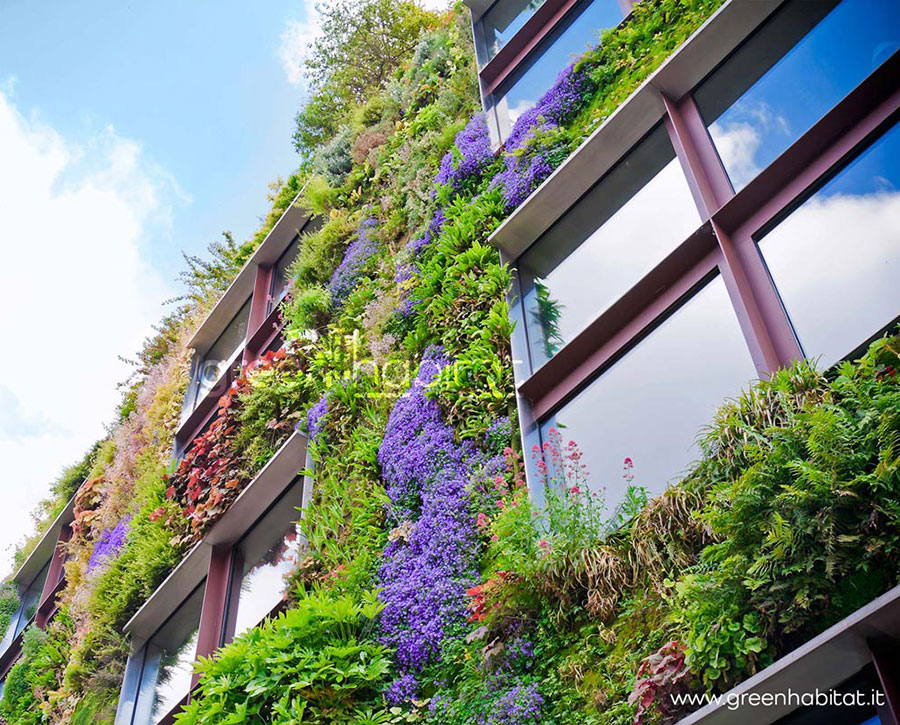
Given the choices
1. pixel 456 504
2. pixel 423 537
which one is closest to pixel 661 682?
pixel 456 504

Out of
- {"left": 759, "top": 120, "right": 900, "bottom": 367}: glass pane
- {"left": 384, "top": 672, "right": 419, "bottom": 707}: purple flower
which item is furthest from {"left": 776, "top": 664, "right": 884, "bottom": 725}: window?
{"left": 384, "top": 672, "right": 419, "bottom": 707}: purple flower

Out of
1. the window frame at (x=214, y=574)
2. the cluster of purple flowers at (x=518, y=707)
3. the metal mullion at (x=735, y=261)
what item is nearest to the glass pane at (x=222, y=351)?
the window frame at (x=214, y=574)

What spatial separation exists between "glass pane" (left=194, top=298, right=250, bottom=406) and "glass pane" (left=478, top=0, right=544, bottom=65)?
5.98 metres

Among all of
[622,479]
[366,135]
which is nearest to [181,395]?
[366,135]

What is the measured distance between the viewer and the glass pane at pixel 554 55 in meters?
11.7

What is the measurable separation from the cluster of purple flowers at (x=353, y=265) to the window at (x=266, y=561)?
278 centimetres

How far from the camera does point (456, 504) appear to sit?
26.0 ft

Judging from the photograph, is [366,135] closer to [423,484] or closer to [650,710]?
[423,484]

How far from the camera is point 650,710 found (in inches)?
209

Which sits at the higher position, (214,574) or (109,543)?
(109,543)

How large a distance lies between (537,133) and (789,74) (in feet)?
10.7

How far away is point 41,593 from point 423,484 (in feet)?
47.1

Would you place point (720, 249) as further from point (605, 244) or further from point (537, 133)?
point (537, 133)

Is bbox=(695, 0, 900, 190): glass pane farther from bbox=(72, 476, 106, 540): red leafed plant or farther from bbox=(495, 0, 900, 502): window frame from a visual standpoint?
bbox=(72, 476, 106, 540): red leafed plant
